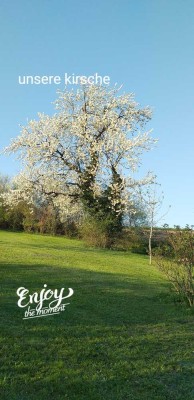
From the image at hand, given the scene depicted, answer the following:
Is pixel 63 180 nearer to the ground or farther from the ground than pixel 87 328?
farther from the ground

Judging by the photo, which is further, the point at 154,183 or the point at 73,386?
the point at 154,183

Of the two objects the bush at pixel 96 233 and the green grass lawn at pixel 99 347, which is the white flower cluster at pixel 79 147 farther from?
the green grass lawn at pixel 99 347

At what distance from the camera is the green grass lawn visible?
477 centimetres

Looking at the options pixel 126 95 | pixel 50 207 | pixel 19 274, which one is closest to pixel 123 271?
pixel 19 274

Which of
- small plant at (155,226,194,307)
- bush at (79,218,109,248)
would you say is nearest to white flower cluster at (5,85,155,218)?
bush at (79,218,109,248)

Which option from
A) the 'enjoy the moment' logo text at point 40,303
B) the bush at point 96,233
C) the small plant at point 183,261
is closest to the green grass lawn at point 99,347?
the 'enjoy the moment' logo text at point 40,303

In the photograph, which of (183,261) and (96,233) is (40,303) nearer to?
(183,261)

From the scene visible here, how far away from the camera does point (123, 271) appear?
16.3m

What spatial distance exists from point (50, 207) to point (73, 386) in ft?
99.0

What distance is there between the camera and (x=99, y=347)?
20.2 feet

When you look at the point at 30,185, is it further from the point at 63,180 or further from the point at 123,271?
the point at 123,271

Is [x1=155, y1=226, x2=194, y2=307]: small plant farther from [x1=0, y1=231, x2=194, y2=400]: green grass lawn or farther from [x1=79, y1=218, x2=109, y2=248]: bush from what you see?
[x1=79, y1=218, x2=109, y2=248]: bush

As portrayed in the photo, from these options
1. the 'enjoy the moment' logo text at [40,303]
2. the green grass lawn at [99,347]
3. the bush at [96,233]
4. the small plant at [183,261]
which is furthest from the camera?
the bush at [96,233]

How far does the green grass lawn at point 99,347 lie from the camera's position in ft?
15.6
